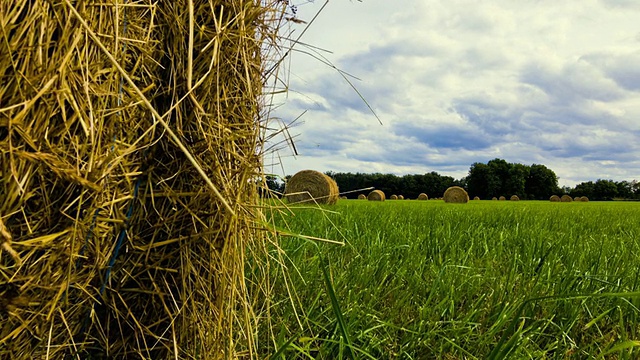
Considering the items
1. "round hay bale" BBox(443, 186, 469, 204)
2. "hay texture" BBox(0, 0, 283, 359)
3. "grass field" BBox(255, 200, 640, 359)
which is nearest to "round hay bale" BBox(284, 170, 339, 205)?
"round hay bale" BBox(443, 186, 469, 204)

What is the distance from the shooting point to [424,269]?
114 inches

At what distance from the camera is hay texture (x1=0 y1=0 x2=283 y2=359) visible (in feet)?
4.02

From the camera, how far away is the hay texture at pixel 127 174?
1225 mm

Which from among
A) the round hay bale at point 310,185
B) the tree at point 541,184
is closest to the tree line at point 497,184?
the tree at point 541,184

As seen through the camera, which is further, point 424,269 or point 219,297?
point 424,269

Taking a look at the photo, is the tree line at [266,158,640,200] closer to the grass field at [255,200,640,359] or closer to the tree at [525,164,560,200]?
the tree at [525,164,560,200]

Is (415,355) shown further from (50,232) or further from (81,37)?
(81,37)

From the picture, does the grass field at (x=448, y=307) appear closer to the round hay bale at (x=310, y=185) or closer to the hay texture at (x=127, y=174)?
the hay texture at (x=127, y=174)

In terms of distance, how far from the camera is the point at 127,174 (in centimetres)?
143

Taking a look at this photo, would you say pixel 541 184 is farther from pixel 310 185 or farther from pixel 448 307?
pixel 448 307

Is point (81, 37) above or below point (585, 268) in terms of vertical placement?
above

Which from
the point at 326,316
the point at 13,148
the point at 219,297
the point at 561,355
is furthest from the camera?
the point at 326,316

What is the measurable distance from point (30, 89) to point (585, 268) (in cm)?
315

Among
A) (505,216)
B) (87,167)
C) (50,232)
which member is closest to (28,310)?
(50,232)
